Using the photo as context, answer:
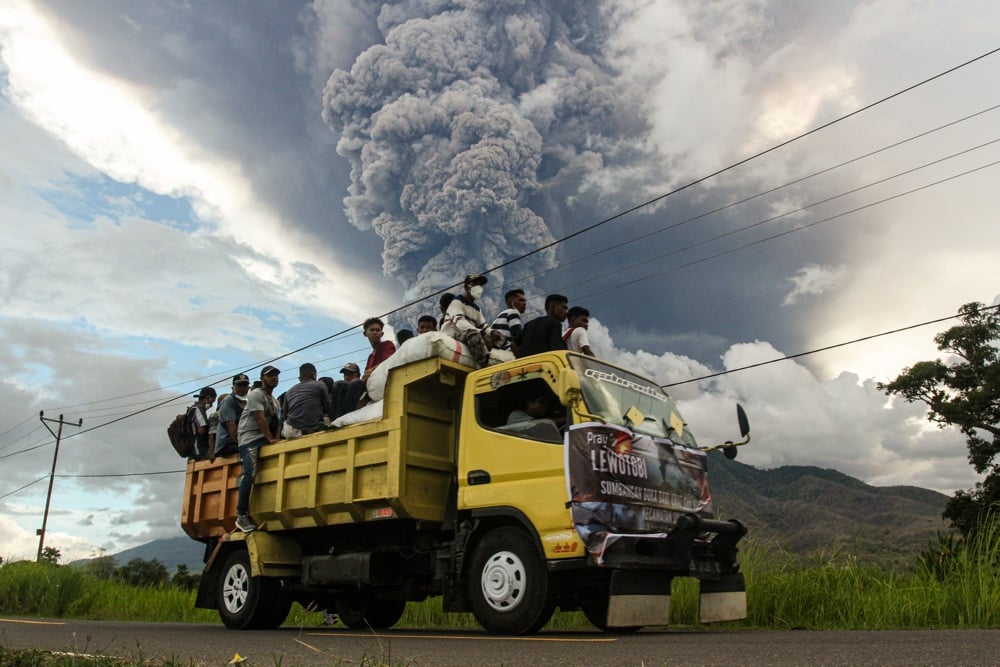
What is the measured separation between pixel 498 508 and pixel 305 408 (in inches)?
129

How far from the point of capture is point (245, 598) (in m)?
8.80

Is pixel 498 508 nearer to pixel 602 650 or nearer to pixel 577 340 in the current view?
pixel 602 650

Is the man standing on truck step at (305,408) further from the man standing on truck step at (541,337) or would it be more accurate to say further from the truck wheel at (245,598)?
the man standing on truck step at (541,337)

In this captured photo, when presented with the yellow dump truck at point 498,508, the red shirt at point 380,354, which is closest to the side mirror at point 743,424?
the yellow dump truck at point 498,508

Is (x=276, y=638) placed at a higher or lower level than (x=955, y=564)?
lower

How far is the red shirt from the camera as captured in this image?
941 centimetres

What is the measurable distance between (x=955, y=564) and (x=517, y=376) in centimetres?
477

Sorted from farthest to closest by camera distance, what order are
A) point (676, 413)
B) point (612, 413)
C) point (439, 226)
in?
point (439, 226) < point (676, 413) < point (612, 413)

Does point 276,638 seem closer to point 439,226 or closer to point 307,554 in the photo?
point 307,554

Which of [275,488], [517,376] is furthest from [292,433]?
[517,376]

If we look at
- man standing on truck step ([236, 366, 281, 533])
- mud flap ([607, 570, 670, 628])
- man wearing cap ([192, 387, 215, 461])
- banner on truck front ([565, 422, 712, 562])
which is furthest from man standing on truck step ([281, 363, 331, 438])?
mud flap ([607, 570, 670, 628])

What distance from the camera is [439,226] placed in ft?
288

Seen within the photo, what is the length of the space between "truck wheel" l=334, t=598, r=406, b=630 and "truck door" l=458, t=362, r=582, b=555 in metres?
3.27

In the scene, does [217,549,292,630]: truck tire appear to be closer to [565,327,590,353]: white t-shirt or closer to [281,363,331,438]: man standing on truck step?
[281,363,331,438]: man standing on truck step
